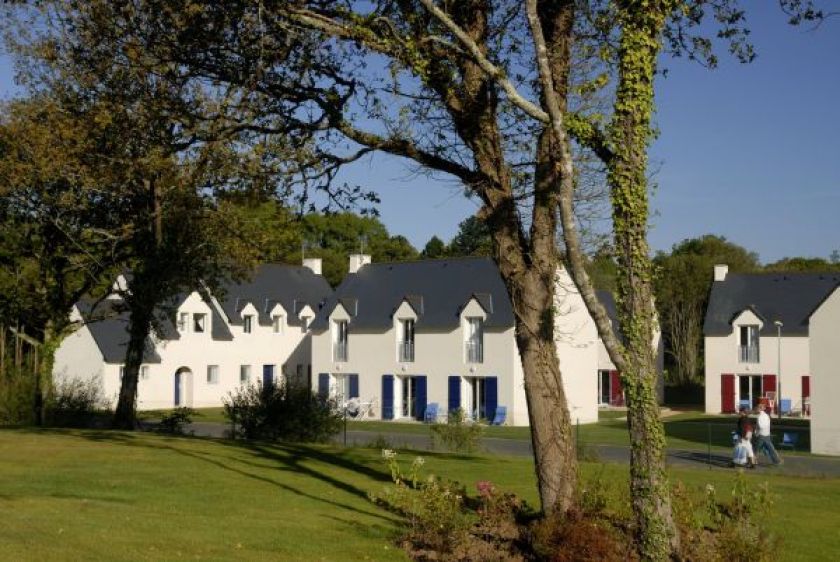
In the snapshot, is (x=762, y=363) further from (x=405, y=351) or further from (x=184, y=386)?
(x=184, y=386)

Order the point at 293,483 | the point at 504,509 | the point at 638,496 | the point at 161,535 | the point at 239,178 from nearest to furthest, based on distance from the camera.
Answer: the point at 638,496
the point at 161,535
the point at 504,509
the point at 293,483
the point at 239,178

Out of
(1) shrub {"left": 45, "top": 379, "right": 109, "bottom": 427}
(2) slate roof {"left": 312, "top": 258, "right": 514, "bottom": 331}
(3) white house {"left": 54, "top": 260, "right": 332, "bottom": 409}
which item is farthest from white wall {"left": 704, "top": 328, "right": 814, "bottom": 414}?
(1) shrub {"left": 45, "top": 379, "right": 109, "bottom": 427}

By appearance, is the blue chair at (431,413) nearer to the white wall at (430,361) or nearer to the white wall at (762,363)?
the white wall at (430,361)

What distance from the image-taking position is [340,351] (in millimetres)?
53750

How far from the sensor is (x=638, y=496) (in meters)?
10.4

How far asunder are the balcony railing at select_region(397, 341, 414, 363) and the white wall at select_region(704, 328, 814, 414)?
1747 cm

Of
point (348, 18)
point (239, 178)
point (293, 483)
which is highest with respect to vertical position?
point (348, 18)

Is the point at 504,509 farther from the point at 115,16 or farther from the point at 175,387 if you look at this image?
the point at 175,387

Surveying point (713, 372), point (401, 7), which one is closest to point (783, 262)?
point (713, 372)

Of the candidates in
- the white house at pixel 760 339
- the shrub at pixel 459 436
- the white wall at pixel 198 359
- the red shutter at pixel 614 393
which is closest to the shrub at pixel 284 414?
the shrub at pixel 459 436

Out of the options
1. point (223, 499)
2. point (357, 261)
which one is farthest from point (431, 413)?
point (223, 499)

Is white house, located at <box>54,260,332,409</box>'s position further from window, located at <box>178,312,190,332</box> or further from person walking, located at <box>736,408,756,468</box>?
person walking, located at <box>736,408,756,468</box>

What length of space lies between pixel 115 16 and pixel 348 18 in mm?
3460

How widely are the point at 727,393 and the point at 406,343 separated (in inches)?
726
